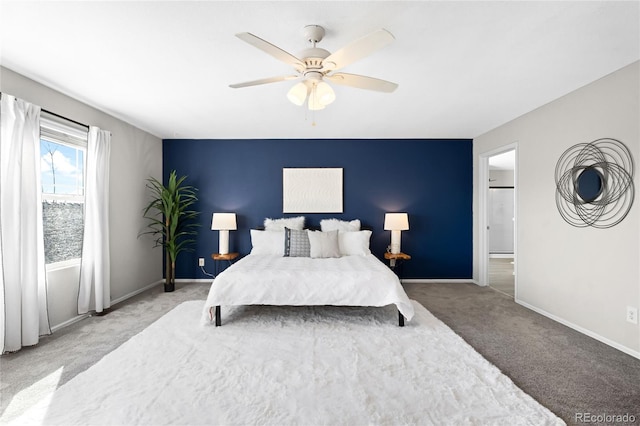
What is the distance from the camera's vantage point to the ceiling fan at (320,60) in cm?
175

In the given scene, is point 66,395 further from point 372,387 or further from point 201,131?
point 201,131

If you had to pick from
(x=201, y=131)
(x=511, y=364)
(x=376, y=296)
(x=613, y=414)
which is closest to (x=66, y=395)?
(x=376, y=296)

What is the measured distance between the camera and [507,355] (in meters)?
2.43

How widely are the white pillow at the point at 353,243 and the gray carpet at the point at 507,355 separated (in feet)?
3.63

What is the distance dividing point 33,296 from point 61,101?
197cm

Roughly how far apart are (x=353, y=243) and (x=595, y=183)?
275 cm

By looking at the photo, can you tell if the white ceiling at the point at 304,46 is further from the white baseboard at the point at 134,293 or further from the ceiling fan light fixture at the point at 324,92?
Result: the white baseboard at the point at 134,293

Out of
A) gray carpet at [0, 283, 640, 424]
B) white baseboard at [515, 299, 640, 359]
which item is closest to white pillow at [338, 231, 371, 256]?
gray carpet at [0, 283, 640, 424]

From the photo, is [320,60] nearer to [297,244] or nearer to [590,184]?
[297,244]

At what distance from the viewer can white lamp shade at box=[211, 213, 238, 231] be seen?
4.63m

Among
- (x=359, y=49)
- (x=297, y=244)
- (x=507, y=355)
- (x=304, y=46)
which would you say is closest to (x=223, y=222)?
(x=297, y=244)

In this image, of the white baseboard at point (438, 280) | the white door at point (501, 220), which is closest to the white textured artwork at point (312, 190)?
the white baseboard at point (438, 280)

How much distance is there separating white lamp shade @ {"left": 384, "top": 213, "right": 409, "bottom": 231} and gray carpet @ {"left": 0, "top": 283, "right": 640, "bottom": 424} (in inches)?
47.4

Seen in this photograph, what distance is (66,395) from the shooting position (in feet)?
6.09
